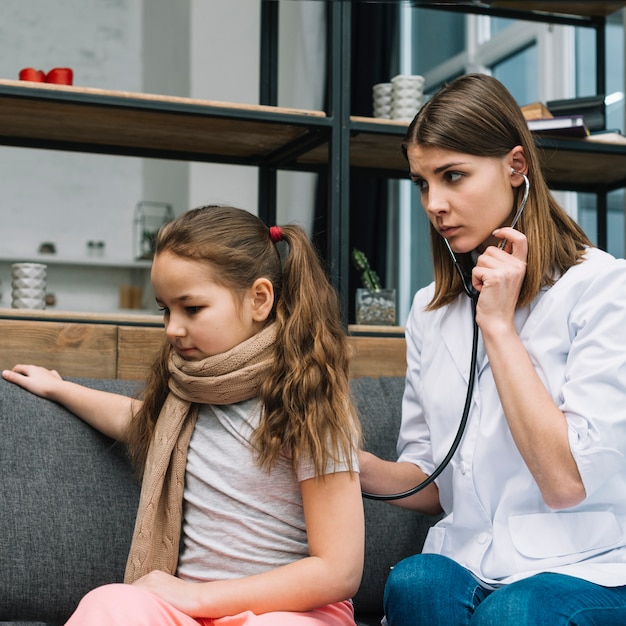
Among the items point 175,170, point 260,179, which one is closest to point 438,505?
point 260,179

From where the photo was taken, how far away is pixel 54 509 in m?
1.59

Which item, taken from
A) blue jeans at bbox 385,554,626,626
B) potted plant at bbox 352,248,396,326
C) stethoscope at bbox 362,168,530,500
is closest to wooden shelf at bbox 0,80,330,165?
potted plant at bbox 352,248,396,326

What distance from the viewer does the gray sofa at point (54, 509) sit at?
1558 mm

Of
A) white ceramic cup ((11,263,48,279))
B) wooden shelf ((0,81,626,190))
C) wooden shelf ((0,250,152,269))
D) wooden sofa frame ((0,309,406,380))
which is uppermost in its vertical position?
wooden shelf ((0,250,152,269))

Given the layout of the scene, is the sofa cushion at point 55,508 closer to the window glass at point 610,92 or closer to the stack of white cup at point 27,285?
the stack of white cup at point 27,285

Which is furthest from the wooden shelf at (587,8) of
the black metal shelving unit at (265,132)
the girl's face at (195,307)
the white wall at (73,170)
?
the white wall at (73,170)

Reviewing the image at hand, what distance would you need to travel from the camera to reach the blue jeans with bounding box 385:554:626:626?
3.82 ft

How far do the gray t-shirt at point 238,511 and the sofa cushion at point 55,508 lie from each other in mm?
231

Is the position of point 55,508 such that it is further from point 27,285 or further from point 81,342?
point 27,285

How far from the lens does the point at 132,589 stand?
1.23 m

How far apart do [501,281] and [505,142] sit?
0.23 metres

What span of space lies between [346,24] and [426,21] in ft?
9.25

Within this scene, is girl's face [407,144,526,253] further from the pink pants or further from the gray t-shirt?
the pink pants

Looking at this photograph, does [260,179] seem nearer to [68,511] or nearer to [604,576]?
[68,511]
